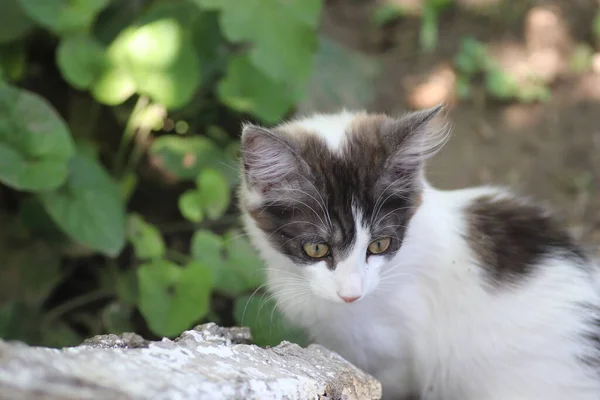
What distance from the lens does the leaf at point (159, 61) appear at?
2.42 m

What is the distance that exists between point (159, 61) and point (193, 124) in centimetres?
58

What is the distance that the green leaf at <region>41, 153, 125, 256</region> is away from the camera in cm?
230

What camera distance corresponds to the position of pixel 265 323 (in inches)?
75.0

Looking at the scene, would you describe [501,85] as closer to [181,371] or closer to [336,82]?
[336,82]

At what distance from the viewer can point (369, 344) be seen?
1850 mm

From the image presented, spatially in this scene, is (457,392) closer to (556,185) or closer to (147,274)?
(147,274)

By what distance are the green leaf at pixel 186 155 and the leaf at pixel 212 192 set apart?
0.74 feet

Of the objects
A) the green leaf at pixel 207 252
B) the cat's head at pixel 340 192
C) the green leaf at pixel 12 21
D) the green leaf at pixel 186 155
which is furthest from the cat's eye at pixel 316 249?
the green leaf at pixel 12 21

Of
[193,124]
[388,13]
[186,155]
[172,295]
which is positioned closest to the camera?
[172,295]

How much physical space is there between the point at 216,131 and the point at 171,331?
1116 mm

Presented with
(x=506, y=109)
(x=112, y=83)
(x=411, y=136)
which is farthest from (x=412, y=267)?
(x=506, y=109)

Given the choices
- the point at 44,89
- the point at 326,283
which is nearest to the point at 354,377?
the point at 326,283

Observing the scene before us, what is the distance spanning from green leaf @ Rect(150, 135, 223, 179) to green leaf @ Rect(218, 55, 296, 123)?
0.25 metres

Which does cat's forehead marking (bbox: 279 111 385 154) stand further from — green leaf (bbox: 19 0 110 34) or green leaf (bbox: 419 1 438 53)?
green leaf (bbox: 419 1 438 53)
